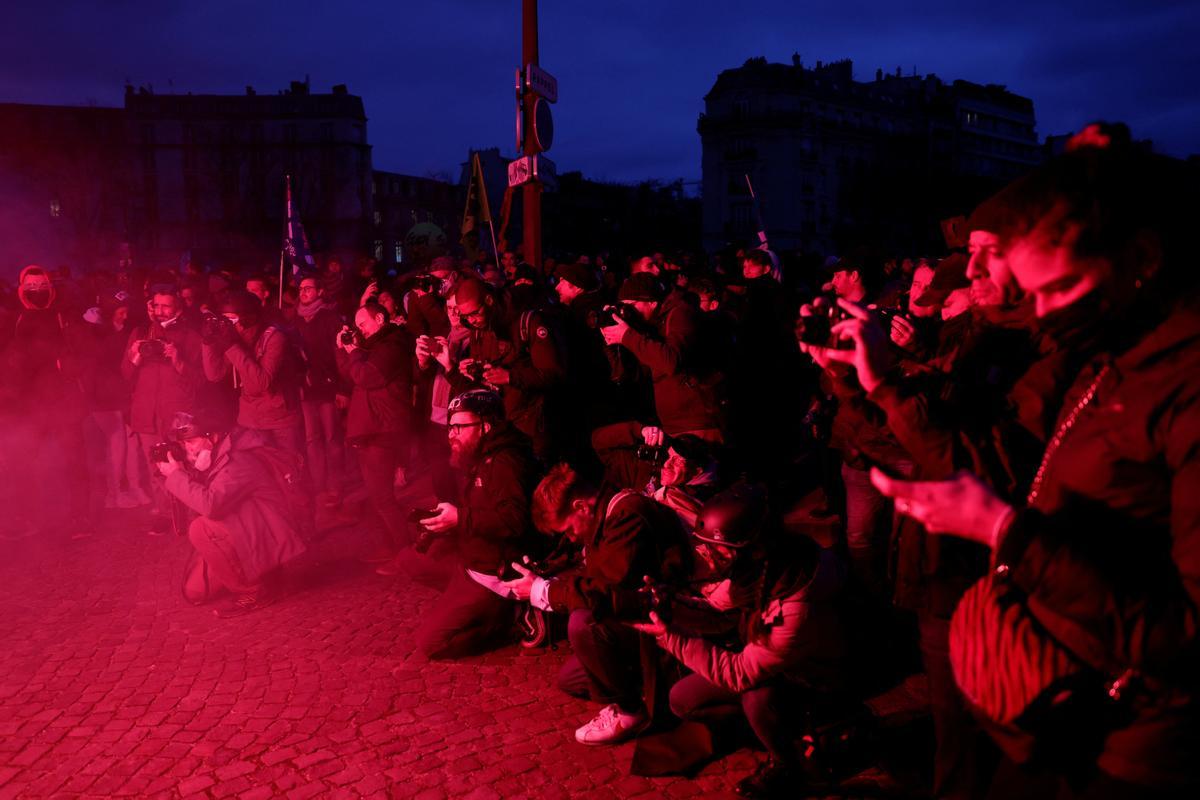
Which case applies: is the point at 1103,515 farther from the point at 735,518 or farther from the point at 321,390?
the point at 321,390

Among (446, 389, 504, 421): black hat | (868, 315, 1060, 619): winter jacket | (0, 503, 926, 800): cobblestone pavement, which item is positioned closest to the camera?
(868, 315, 1060, 619): winter jacket

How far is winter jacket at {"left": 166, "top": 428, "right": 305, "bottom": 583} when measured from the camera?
21.9ft

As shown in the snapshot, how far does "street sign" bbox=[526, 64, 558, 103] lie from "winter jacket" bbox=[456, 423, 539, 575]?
5.00 metres

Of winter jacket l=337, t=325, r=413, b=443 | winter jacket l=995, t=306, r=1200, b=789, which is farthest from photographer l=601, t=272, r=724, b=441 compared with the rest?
A: winter jacket l=995, t=306, r=1200, b=789

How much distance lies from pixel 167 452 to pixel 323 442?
3464 millimetres

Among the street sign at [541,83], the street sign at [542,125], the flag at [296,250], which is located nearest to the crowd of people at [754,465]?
the flag at [296,250]

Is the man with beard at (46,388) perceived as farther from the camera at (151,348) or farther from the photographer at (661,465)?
the photographer at (661,465)

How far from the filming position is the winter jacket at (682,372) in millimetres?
6355

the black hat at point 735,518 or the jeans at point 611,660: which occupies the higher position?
the black hat at point 735,518

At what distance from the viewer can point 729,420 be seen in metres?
6.61

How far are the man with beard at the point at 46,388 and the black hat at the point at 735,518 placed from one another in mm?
7464

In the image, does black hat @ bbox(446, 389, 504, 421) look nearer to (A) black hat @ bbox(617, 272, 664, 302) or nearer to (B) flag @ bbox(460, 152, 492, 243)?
(A) black hat @ bbox(617, 272, 664, 302)

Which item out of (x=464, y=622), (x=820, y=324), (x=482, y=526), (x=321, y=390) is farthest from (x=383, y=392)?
(x=820, y=324)

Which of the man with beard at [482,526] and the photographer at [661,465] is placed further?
the man with beard at [482,526]
